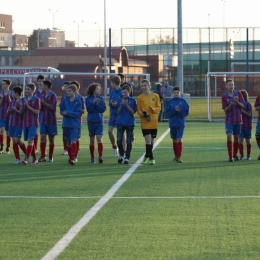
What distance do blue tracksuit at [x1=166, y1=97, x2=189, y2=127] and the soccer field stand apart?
2.93 feet

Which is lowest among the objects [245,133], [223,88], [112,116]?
[245,133]

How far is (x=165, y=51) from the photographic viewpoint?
79750 mm

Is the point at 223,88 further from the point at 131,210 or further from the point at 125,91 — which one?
the point at 131,210

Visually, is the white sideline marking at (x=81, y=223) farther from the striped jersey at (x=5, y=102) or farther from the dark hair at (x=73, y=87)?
the striped jersey at (x=5, y=102)

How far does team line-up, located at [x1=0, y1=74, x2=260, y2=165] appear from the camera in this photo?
15.5 m

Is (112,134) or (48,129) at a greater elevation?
(48,129)

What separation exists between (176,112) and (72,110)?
2292 mm

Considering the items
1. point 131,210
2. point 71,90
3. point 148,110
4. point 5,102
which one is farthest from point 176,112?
point 131,210

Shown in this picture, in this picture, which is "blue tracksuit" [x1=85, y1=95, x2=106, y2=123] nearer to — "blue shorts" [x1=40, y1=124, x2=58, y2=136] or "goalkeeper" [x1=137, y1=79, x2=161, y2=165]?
"goalkeeper" [x1=137, y1=79, x2=161, y2=165]

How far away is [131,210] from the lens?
383 inches

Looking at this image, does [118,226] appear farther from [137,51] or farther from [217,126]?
[137,51]

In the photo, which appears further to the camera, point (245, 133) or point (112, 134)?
point (112, 134)

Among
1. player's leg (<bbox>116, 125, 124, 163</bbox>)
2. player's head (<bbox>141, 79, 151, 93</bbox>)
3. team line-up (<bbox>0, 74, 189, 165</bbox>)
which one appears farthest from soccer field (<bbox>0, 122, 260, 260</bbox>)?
player's head (<bbox>141, 79, 151, 93</bbox>)

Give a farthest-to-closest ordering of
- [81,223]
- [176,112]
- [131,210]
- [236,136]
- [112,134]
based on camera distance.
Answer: [112,134] < [236,136] < [176,112] < [131,210] < [81,223]
